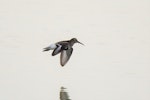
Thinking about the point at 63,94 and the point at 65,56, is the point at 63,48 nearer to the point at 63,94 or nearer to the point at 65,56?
the point at 65,56

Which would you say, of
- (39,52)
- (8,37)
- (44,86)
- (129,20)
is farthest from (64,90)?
(129,20)

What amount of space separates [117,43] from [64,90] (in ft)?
1.24

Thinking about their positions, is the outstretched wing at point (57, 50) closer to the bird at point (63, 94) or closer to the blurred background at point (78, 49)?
the blurred background at point (78, 49)

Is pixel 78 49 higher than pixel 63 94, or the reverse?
pixel 78 49

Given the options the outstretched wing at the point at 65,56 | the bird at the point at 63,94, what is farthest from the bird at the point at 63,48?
the bird at the point at 63,94

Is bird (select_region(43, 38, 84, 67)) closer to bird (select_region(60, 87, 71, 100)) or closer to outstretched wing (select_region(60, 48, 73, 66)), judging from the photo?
outstretched wing (select_region(60, 48, 73, 66))

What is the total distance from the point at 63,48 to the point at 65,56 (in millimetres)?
54

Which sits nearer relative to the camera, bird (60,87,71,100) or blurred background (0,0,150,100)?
bird (60,87,71,100)

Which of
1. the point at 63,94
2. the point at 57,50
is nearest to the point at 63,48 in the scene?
the point at 57,50

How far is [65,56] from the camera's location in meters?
1.94

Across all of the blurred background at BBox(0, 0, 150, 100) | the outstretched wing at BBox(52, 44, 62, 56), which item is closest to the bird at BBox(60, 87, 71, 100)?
the blurred background at BBox(0, 0, 150, 100)

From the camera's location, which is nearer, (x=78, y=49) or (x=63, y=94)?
(x=63, y=94)

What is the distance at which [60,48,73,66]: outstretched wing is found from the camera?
192cm

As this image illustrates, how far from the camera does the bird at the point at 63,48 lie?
6.25 ft
